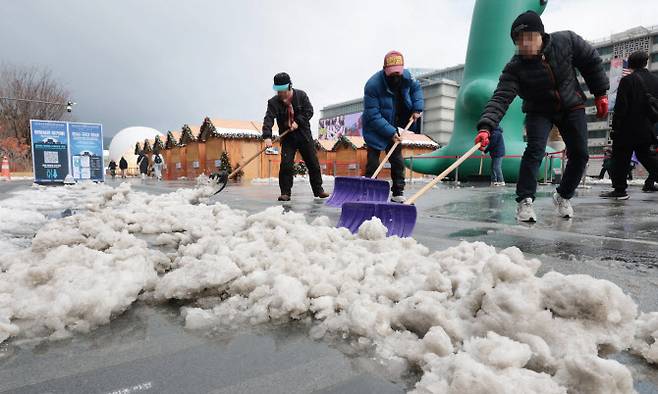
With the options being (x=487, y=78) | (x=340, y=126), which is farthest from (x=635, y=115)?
(x=340, y=126)

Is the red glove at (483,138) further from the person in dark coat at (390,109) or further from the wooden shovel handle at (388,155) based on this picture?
the wooden shovel handle at (388,155)

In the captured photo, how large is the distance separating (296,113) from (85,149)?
35.6 feet

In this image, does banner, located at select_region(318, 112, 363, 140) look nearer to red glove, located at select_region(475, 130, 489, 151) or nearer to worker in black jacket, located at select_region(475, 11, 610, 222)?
worker in black jacket, located at select_region(475, 11, 610, 222)

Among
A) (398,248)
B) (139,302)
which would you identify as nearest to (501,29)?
(398,248)

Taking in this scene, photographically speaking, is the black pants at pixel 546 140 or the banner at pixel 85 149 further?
the banner at pixel 85 149

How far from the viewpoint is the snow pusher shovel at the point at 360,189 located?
436 cm

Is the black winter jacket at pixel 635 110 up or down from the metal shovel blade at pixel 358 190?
up

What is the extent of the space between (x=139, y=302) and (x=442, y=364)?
1.13 m

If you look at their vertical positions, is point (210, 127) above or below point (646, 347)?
above

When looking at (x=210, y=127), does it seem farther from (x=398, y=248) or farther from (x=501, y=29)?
(x=398, y=248)

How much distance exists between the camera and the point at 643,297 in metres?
1.49

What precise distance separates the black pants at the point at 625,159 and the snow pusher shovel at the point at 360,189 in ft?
10.4

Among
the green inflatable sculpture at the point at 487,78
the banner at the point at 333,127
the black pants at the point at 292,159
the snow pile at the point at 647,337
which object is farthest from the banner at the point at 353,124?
the snow pile at the point at 647,337

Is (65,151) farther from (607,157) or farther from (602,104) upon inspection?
(607,157)
